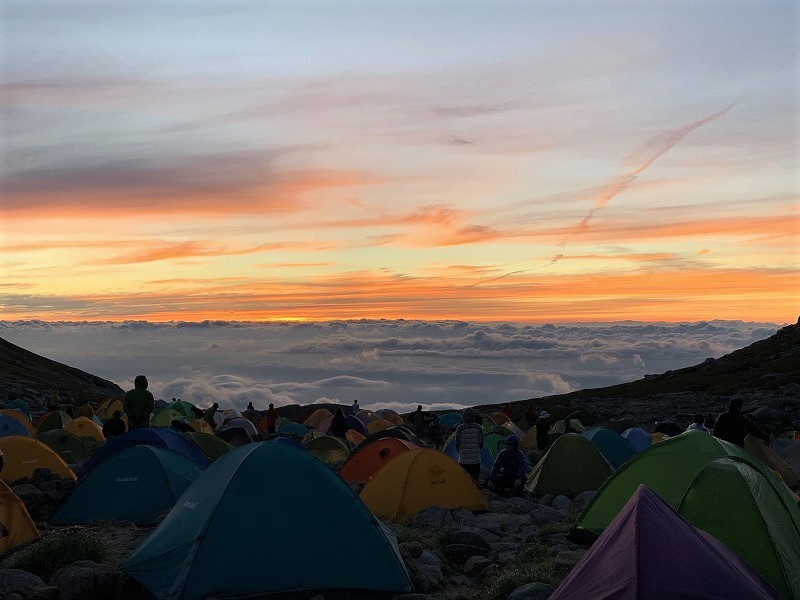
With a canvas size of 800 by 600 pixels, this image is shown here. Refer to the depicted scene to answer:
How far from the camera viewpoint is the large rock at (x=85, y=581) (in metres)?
9.68

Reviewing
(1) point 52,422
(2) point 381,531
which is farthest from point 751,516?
(1) point 52,422

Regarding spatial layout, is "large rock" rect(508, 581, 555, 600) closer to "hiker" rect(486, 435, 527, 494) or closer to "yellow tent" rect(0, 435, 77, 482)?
"hiker" rect(486, 435, 527, 494)

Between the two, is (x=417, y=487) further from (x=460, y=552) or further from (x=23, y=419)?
(x=23, y=419)

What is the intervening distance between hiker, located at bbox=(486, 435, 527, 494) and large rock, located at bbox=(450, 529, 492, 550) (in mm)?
4736

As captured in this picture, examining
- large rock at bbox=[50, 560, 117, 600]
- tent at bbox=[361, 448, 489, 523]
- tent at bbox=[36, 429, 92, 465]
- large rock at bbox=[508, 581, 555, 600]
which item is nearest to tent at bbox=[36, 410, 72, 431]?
tent at bbox=[36, 429, 92, 465]

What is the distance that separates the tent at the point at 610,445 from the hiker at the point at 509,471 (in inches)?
206

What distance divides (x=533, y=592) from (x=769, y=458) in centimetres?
1013

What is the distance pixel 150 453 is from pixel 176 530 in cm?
450

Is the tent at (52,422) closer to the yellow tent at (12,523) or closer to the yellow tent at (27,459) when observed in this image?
the yellow tent at (27,459)

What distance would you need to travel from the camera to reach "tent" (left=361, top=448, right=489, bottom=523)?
1562cm

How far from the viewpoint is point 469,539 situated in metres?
12.9

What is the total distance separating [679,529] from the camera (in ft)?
24.6

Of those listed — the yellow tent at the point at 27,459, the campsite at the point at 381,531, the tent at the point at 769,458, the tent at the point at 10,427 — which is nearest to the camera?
the campsite at the point at 381,531

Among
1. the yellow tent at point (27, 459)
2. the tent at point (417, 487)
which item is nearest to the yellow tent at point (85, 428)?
the yellow tent at point (27, 459)
